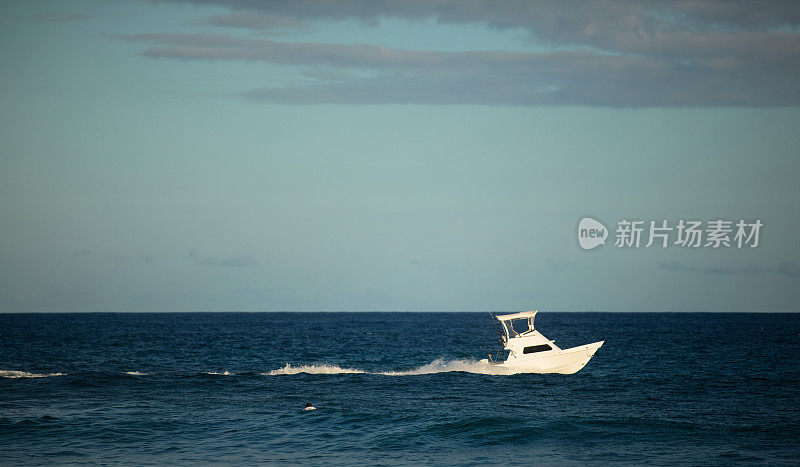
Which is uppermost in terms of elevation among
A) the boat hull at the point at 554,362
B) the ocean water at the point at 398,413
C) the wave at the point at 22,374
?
the boat hull at the point at 554,362

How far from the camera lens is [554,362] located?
48.8 meters

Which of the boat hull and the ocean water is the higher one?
the boat hull

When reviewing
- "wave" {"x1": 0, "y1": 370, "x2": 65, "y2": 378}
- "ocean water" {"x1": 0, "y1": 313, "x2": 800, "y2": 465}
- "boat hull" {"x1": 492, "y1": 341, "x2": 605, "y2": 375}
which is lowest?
"ocean water" {"x1": 0, "y1": 313, "x2": 800, "y2": 465}

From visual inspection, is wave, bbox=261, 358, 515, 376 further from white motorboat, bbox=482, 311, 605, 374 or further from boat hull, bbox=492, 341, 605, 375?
white motorboat, bbox=482, 311, 605, 374

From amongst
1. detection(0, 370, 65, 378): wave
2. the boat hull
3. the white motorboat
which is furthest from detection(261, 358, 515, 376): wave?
detection(0, 370, 65, 378): wave

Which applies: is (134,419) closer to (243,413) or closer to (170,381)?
(243,413)

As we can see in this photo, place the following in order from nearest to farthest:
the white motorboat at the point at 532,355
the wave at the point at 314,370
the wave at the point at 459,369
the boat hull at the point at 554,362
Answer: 1. the white motorboat at the point at 532,355
2. the boat hull at the point at 554,362
3. the wave at the point at 459,369
4. the wave at the point at 314,370

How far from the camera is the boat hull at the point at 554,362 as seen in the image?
4838 centimetres

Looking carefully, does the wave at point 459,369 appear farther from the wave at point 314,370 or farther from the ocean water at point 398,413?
the wave at point 314,370

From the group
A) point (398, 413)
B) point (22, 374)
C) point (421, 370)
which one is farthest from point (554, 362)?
point (22, 374)

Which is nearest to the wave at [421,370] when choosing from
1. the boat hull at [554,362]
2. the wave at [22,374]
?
the boat hull at [554,362]

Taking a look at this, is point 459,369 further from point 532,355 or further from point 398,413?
point 398,413

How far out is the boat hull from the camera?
4838 centimetres

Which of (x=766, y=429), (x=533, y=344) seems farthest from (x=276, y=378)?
(x=766, y=429)
